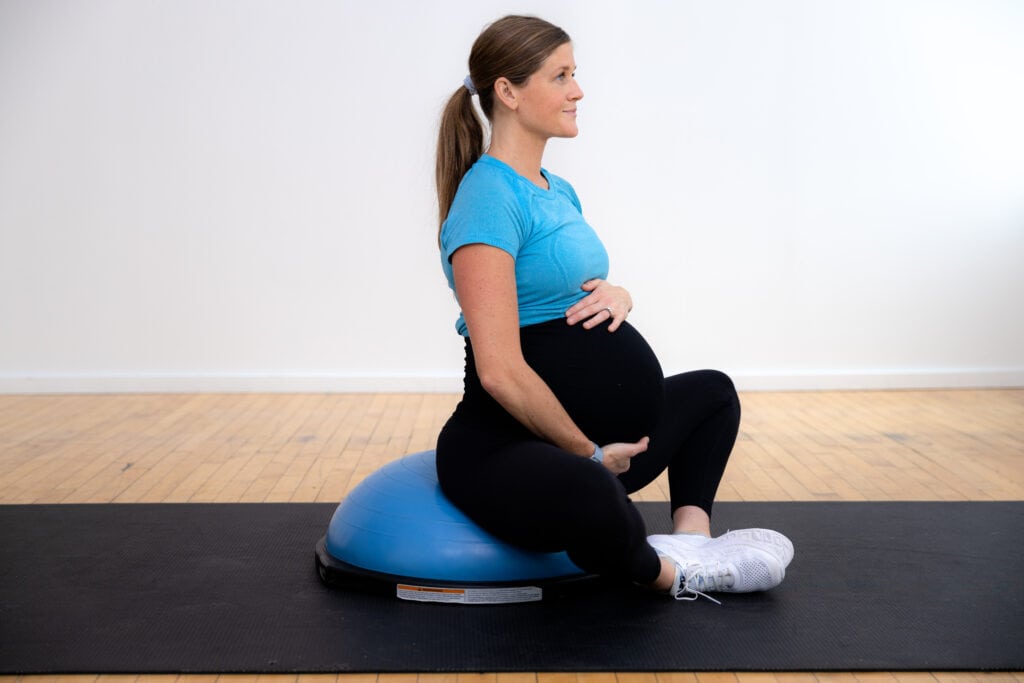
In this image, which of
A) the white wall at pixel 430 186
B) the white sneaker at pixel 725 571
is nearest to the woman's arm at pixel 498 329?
the white sneaker at pixel 725 571

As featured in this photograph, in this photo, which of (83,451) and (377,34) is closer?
(83,451)

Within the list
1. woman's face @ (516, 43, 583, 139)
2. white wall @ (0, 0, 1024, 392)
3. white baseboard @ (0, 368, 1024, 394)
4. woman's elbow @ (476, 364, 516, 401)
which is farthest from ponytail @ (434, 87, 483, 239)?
white baseboard @ (0, 368, 1024, 394)

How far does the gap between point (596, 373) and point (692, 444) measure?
0.37 m

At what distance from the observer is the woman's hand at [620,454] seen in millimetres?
2043

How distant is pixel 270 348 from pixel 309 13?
1332 millimetres

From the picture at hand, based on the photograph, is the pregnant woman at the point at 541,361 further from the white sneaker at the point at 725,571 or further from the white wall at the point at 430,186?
the white wall at the point at 430,186

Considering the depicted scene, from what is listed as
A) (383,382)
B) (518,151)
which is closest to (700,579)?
(518,151)

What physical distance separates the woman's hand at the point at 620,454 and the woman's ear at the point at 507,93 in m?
0.63

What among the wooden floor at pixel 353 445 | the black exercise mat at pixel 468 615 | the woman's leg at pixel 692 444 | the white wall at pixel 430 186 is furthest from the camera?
the white wall at pixel 430 186

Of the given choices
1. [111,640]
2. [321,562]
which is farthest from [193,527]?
[111,640]

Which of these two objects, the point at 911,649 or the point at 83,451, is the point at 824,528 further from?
the point at 83,451

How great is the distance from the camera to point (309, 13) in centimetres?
449

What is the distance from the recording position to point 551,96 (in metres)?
2.02

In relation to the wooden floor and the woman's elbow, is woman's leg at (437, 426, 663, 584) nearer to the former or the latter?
the woman's elbow
